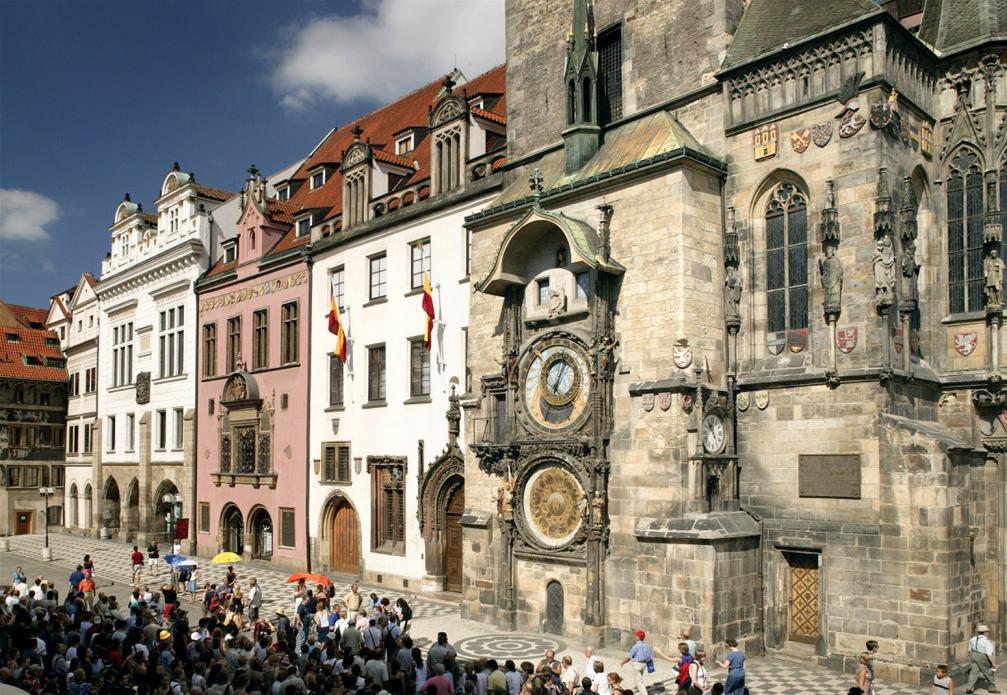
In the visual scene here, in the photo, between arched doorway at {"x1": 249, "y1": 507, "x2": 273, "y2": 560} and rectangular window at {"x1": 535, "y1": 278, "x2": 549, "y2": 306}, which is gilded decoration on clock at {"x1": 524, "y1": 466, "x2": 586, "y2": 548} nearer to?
rectangular window at {"x1": 535, "y1": 278, "x2": 549, "y2": 306}

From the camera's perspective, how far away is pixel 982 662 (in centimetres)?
1695

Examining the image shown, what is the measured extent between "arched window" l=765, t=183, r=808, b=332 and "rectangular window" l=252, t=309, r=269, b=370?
75.8 ft

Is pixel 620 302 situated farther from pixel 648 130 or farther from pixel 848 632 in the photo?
pixel 848 632

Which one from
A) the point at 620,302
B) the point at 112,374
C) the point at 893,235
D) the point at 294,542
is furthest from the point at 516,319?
the point at 112,374

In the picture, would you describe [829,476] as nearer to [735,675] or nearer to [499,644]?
[735,675]

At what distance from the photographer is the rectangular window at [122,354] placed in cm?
5047

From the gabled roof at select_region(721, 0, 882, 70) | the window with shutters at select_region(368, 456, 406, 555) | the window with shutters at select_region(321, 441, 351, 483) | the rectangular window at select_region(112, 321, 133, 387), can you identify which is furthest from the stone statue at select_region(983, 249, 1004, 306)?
the rectangular window at select_region(112, 321, 133, 387)

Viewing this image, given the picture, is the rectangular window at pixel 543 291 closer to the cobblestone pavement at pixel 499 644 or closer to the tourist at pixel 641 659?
the cobblestone pavement at pixel 499 644

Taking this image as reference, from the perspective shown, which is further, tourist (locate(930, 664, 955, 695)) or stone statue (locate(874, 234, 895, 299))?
stone statue (locate(874, 234, 895, 299))

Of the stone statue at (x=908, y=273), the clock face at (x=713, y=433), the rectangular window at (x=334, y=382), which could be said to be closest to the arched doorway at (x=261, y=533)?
the rectangular window at (x=334, y=382)

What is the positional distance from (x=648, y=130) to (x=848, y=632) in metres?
11.7

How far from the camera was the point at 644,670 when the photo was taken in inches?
691

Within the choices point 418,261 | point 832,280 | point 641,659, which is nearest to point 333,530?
point 418,261

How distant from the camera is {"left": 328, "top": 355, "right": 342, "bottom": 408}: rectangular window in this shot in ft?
113
